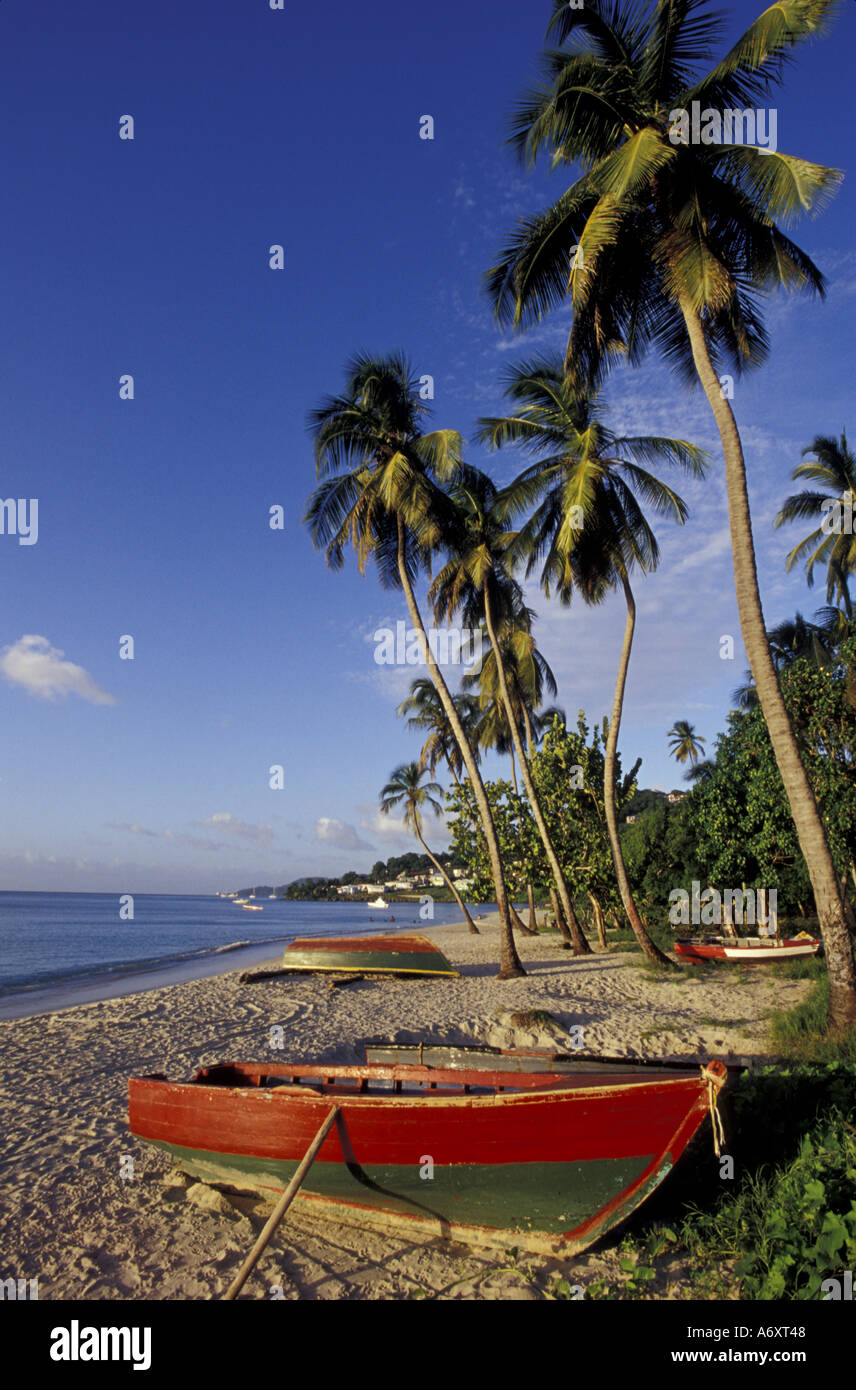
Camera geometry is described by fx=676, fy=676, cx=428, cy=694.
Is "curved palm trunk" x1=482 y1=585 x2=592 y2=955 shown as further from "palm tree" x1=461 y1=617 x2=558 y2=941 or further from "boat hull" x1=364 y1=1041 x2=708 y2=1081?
"boat hull" x1=364 y1=1041 x2=708 y2=1081

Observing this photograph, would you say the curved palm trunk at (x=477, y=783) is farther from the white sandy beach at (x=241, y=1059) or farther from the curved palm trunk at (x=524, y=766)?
the curved palm trunk at (x=524, y=766)

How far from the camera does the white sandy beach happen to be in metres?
4.89

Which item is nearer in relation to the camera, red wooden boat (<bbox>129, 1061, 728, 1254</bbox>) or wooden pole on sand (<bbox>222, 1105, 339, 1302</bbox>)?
wooden pole on sand (<bbox>222, 1105, 339, 1302</bbox>)

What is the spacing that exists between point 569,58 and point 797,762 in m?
11.0

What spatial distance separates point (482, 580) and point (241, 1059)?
1280 cm

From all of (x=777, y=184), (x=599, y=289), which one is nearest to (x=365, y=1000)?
(x=599, y=289)

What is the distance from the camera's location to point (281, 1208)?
15.5 ft

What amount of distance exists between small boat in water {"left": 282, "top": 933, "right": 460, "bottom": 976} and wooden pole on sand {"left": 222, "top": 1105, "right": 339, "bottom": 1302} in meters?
11.8

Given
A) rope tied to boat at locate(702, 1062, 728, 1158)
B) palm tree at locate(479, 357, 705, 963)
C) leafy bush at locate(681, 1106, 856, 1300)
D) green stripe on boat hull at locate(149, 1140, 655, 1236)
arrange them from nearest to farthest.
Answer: leafy bush at locate(681, 1106, 856, 1300), rope tied to boat at locate(702, 1062, 728, 1158), green stripe on boat hull at locate(149, 1140, 655, 1236), palm tree at locate(479, 357, 705, 963)

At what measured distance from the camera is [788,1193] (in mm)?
4852

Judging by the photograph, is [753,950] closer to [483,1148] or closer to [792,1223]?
[792,1223]

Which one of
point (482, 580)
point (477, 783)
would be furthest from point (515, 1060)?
point (482, 580)

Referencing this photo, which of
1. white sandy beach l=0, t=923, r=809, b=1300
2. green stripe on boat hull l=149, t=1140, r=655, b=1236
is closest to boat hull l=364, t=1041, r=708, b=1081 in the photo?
green stripe on boat hull l=149, t=1140, r=655, b=1236
